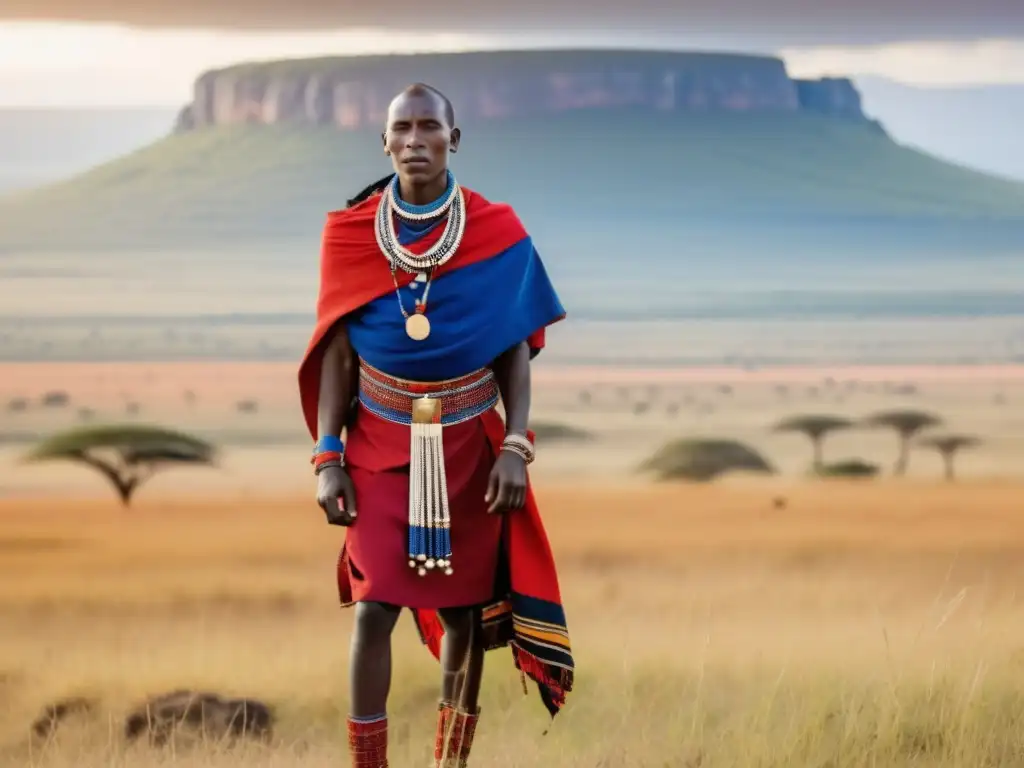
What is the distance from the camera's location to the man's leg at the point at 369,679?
17.9 feet

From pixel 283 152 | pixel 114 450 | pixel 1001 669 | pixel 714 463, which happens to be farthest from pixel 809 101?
pixel 1001 669

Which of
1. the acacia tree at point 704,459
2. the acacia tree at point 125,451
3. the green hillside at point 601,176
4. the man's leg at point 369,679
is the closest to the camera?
the man's leg at point 369,679

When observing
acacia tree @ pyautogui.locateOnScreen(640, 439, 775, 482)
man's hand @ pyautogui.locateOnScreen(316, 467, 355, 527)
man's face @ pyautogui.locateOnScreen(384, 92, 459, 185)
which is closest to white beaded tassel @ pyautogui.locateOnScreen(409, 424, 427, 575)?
man's hand @ pyautogui.locateOnScreen(316, 467, 355, 527)

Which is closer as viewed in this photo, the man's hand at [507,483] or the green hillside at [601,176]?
the man's hand at [507,483]

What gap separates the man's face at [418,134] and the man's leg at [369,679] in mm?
1299

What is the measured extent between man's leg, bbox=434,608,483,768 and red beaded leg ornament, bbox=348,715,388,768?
314 mm

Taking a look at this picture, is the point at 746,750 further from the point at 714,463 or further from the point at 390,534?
the point at 714,463

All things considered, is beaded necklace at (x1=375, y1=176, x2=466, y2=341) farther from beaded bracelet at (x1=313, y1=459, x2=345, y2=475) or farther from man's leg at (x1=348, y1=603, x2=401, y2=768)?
man's leg at (x1=348, y1=603, x2=401, y2=768)

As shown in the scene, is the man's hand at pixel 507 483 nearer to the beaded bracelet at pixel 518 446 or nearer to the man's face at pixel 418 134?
the beaded bracelet at pixel 518 446

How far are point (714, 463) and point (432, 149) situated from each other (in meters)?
29.5

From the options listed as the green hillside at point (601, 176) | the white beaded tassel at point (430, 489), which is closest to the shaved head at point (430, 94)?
the white beaded tassel at point (430, 489)

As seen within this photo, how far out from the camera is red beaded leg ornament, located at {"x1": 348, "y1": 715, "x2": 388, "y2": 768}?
549cm

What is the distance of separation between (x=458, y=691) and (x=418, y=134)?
5.81ft

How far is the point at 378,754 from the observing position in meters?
5.52
